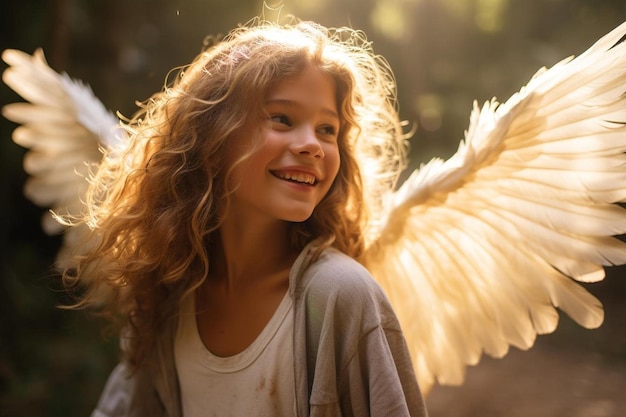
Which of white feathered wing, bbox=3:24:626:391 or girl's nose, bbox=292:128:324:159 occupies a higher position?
girl's nose, bbox=292:128:324:159

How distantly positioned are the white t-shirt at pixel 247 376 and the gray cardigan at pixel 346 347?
1.9 inches

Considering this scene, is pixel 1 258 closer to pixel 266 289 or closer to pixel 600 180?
pixel 266 289

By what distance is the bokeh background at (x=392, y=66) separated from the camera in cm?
267

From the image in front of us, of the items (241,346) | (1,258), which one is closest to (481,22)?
(241,346)

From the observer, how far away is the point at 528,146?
1375mm

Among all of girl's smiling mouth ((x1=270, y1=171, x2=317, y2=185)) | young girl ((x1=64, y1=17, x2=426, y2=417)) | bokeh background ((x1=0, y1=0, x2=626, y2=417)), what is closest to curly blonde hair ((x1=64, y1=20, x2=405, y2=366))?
young girl ((x1=64, y1=17, x2=426, y2=417))

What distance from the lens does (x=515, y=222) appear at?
4.74 feet

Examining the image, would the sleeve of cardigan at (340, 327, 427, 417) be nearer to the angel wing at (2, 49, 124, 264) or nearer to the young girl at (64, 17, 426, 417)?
the young girl at (64, 17, 426, 417)

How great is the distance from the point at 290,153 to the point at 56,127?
101cm

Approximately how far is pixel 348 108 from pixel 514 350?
9.22 feet

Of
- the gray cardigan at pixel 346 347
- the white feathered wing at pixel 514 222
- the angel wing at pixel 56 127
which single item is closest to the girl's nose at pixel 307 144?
the gray cardigan at pixel 346 347

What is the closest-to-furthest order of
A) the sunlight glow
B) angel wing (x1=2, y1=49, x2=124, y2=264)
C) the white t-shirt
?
1. the white t-shirt
2. angel wing (x1=2, y1=49, x2=124, y2=264)
3. the sunlight glow

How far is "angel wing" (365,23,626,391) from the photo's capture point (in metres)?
1.28

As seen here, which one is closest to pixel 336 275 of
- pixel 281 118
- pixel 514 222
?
pixel 281 118
